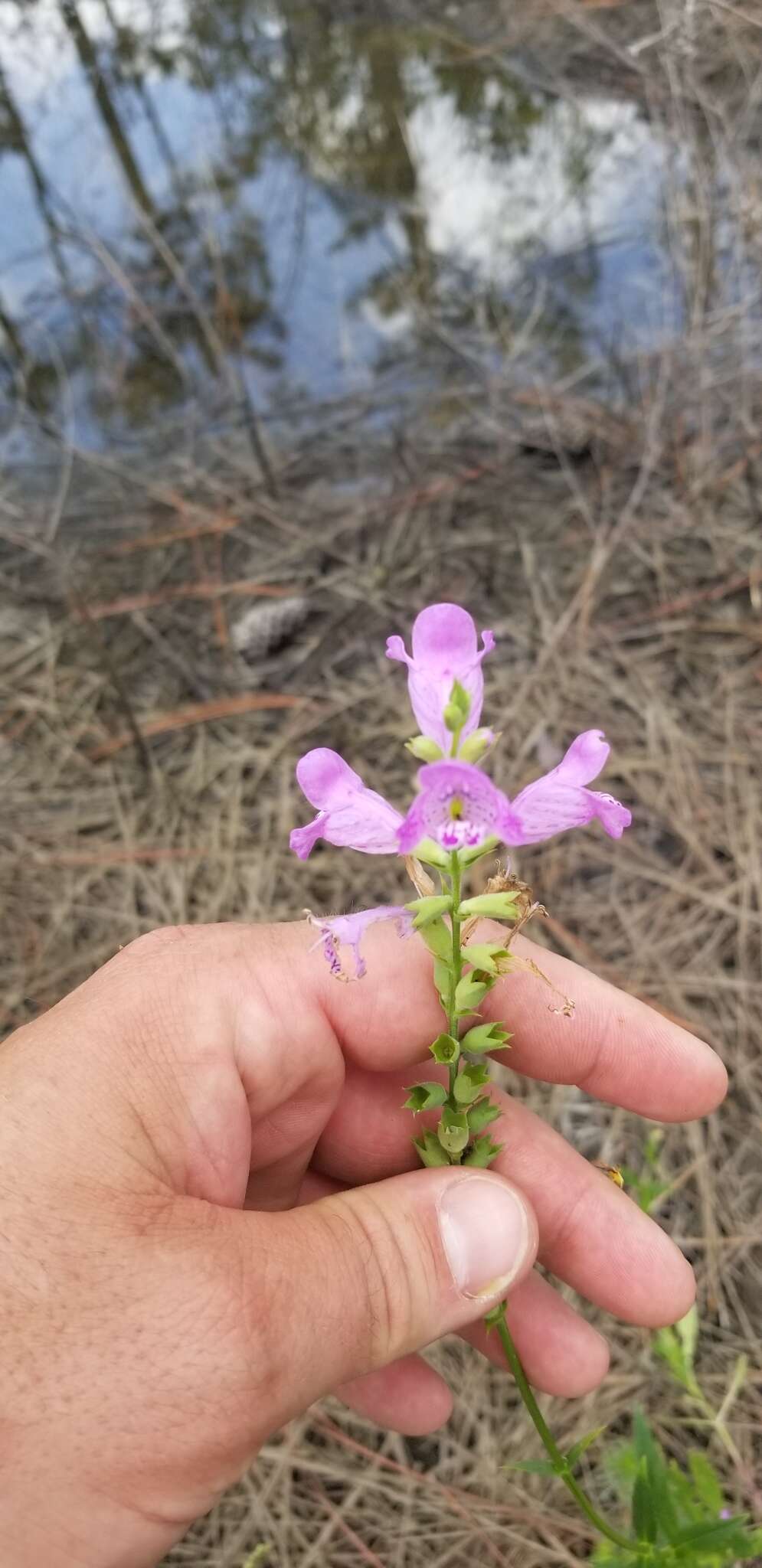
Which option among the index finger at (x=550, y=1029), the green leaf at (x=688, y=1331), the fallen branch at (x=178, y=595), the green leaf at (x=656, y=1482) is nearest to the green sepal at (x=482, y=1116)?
the index finger at (x=550, y=1029)

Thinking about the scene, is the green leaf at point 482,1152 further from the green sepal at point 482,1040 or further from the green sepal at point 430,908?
the green sepal at point 430,908

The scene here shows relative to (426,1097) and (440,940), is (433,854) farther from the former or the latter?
(426,1097)

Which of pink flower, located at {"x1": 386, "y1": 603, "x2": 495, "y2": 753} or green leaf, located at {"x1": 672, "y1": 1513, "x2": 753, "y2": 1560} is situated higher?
pink flower, located at {"x1": 386, "y1": 603, "x2": 495, "y2": 753}

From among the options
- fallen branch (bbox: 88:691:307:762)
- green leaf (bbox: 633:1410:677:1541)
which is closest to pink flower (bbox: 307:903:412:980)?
green leaf (bbox: 633:1410:677:1541)

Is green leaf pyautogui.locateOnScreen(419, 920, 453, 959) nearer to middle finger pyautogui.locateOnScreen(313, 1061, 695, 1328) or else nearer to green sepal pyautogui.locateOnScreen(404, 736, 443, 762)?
green sepal pyautogui.locateOnScreen(404, 736, 443, 762)

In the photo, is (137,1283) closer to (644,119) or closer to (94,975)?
(94,975)

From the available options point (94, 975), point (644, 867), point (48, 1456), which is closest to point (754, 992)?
point (644, 867)
